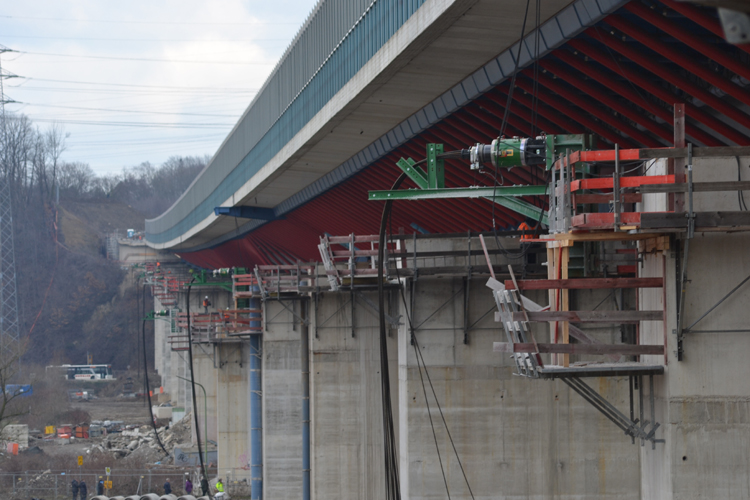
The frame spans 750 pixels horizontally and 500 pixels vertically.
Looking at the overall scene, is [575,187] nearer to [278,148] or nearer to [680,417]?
[680,417]

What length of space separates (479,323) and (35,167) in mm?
132459

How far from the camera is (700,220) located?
30.4 ft

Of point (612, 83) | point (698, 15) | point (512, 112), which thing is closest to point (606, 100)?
point (612, 83)

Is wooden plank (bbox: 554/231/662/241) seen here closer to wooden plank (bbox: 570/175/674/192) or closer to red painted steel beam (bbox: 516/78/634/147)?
wooden plank (bbox: 570/175/674/192)

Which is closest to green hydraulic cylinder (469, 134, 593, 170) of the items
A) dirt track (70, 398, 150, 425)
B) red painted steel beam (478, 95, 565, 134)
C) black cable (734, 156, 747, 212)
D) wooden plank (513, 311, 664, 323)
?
wooden plank (513, 311, 664, 323)

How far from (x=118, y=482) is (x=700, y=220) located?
44.9m

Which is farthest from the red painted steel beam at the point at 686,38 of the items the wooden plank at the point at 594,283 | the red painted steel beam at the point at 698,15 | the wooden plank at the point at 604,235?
the wooden plank at the point at 594,283

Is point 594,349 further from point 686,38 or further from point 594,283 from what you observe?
point 686,38

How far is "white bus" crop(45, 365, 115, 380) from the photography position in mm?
100875

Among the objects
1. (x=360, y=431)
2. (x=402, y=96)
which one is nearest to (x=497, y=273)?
(x=402, y=96)

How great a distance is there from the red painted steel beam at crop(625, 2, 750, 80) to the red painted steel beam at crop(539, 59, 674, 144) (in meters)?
2.55

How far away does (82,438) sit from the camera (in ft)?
229

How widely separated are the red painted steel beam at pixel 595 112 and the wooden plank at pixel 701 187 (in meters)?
4.52

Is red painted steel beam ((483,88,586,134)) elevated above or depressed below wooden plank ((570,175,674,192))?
above
